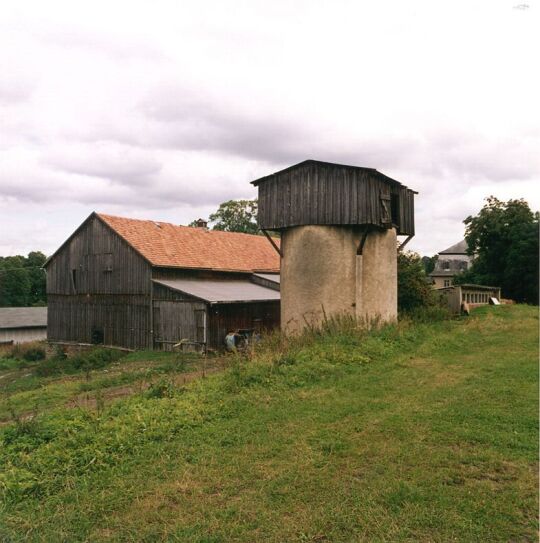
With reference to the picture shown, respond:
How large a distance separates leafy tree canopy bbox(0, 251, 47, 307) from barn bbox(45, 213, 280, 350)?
150 ft

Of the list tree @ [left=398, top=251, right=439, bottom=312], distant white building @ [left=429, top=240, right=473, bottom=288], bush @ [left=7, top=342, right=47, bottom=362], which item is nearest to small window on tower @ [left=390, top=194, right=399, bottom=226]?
tree @ [left=398, top=251, right=439, bottom=312]

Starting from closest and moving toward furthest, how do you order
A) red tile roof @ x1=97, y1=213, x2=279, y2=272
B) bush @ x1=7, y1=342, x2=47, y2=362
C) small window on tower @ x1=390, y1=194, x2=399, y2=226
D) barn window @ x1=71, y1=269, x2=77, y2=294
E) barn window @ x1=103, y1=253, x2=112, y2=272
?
small window on tower @ x1=390, y1=194, x2=399, y2=226, red tile roof @ x1=97, y1=213, x2=279, y2=272, barn window @ x1=103, y1=253, x2=112, y2=272, barn window @ x1=71, y1=269, x2=77, y2=294, bush @ x1=7, y1=342, x2=47, y2=362

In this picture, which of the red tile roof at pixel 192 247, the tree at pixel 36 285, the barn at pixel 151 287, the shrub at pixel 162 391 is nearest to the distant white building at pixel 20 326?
the barn at pixel 151 287

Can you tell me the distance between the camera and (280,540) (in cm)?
393

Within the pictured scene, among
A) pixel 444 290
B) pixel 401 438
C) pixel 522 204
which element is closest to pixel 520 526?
pixel 401 438

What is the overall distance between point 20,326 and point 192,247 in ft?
74.6

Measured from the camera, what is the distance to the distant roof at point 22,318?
40.0 meters

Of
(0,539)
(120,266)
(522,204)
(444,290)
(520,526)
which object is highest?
(522,204)

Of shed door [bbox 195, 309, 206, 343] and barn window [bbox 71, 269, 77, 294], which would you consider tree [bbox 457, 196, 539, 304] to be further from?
barn window [bbox 71, 269, 77, 294]

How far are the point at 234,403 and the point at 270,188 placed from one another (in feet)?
39.1

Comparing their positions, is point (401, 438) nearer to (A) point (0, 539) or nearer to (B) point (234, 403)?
(B) point (234, 403)

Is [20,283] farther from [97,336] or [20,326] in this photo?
[97,336]

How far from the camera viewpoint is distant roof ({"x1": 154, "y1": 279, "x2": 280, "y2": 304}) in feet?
71.6

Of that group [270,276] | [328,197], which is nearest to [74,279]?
[270,276]
